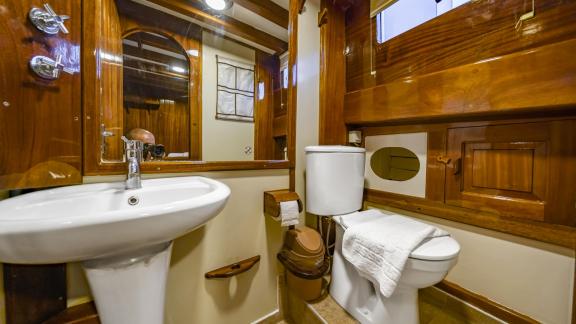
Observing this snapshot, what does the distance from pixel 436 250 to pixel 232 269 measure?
35.3 inches

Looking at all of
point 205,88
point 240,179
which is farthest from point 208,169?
point 205,88

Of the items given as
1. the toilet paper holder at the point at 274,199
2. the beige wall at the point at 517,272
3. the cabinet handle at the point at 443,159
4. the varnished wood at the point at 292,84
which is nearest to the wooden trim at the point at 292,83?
the varnished wood at the point at 292,84

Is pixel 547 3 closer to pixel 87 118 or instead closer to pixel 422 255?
pixel 422 255

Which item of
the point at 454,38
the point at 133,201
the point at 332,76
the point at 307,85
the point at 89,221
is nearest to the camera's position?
the point at 89,221

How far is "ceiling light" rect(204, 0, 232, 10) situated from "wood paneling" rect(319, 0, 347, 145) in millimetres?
600

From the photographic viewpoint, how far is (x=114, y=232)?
1.42 ft

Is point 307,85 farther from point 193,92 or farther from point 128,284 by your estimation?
point 128,284

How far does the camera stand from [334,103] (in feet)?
4.73

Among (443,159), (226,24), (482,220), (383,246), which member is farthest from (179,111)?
(482,220)

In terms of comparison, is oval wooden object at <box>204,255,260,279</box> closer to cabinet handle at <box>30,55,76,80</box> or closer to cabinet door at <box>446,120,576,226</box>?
cabinet handle at <box>30,55,76,80</box>

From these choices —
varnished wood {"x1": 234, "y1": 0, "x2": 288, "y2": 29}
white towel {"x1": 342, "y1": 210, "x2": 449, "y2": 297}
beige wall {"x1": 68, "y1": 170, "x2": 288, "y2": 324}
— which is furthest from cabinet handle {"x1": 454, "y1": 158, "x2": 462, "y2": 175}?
varnished wood {"x1": 234, "y1": 0, "x2": 288, "y2": 29}

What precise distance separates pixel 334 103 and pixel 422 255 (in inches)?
40.1

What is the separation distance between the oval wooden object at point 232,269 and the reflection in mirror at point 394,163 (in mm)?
1012

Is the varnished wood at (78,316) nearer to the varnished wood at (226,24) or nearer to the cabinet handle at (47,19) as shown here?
the cabinet handle at (47,19)
